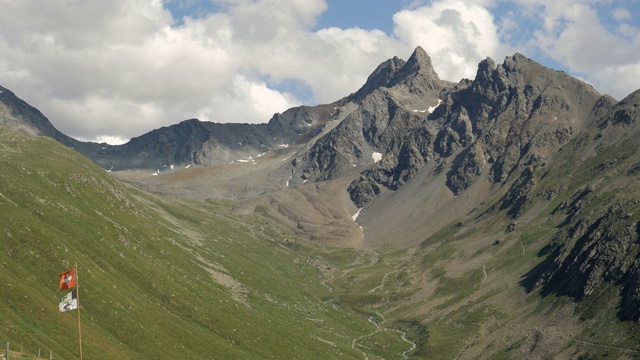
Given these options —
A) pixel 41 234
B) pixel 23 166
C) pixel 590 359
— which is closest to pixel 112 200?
pixel 23 166

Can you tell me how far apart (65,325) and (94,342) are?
4.93m

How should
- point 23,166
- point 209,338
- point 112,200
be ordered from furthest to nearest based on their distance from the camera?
point 112,200 → point 23,166 → point 209,338

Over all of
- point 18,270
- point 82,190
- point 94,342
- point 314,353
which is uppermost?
point 82,190

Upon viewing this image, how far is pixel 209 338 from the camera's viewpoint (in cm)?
13512

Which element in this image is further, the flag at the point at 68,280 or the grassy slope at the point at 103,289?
the grassy slope at the point at 103,289

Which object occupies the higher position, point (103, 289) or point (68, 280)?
point (68, 280)

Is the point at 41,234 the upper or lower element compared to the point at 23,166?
lower

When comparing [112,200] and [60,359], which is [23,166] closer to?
[112,200]

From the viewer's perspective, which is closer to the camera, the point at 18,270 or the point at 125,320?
the point at 18,270

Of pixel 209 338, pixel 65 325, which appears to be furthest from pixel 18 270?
pixel 209 338

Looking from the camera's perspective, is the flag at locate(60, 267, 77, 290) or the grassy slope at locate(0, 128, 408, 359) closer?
the flag at locate(60, 267, 77, 290)

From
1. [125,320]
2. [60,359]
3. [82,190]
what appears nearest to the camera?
[60,359]

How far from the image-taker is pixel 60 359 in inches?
3231

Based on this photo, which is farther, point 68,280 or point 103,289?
point 103,289
